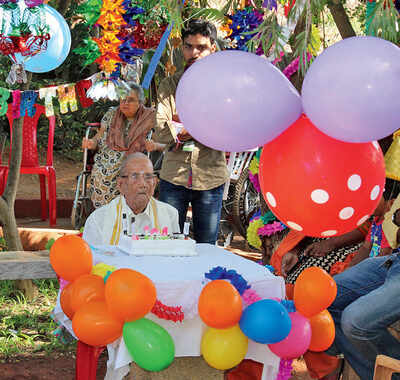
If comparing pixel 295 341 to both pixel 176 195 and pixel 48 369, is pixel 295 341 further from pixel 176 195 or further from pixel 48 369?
pixel 48 369

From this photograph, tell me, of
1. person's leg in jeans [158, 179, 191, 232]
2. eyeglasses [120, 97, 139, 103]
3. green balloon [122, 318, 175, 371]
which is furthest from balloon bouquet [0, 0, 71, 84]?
green balloon [122, 318, 175, 371]

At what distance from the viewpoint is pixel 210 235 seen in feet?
12.3

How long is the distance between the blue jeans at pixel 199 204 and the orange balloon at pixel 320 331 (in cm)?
128

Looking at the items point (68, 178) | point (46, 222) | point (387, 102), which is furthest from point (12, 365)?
point (68, 178)

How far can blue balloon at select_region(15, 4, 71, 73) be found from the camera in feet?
13.2

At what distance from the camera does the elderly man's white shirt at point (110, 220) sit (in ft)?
10.9

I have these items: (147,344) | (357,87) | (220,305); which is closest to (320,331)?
(220,305)

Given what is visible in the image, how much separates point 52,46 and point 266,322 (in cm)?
259

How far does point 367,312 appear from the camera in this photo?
2.65m

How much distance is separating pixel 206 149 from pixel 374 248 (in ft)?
3.79

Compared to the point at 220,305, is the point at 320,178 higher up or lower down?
higher up

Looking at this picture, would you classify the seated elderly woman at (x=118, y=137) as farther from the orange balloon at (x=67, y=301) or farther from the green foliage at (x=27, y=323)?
the orange balloon at (x=67, y=301)

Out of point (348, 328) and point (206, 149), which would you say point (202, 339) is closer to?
point (348, 328)

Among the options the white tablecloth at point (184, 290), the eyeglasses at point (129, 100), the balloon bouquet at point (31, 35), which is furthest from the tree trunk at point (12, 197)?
the white tablecloth at point (184, 290)
